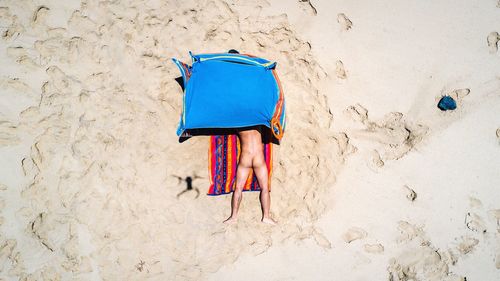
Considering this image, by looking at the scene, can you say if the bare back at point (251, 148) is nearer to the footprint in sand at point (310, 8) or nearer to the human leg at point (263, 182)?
the human leg at point (263, 182)

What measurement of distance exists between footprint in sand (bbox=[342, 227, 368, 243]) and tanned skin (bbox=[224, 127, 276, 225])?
2.36 ft

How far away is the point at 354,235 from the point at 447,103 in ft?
4.60

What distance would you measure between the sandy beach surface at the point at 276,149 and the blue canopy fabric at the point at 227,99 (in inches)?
14.8

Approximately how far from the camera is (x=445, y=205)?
3.81 m

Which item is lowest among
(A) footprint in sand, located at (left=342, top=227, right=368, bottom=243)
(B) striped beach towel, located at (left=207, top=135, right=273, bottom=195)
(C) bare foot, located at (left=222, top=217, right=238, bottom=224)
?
(C) bare foot, located at (left=222, top=217, right=238, bottom=224)

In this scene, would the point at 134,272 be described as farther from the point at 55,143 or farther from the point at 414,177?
the point at 414,177

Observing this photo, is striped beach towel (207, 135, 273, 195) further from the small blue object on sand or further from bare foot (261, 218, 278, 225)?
the small blue object on sand

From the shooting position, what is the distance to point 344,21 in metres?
4.00

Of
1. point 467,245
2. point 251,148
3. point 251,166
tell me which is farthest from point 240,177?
point 467,245

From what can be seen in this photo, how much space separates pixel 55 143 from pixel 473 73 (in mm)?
3668

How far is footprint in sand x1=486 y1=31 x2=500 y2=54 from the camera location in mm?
3906

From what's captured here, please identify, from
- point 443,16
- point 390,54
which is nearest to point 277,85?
point 390,54

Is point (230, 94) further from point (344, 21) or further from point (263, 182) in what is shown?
point (344, 21)

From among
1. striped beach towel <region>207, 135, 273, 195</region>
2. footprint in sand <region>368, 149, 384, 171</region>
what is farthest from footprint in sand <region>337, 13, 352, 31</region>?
striped beach towel <region>207, 135, 273, 195</region>
